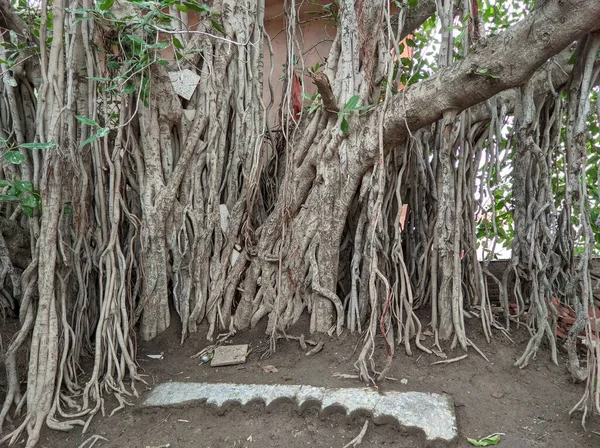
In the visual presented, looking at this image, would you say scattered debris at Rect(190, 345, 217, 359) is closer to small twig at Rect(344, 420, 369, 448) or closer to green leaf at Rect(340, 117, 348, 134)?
small twig at Rect(344, 420, 369, 448)

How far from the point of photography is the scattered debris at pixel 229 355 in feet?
7.86

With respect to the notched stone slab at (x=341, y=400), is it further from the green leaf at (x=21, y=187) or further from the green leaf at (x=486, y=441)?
the green leaf at (x=21, y=187)

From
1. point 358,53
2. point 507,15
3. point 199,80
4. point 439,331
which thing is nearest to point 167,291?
point 199,80

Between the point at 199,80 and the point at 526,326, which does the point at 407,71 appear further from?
the point at 526,326

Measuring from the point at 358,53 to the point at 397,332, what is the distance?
1.63 metres

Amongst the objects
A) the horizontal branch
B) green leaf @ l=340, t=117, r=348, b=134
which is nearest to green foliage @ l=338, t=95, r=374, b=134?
green leaf @ l=340, t=117, r=348, b=134

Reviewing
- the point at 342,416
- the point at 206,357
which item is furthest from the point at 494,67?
the point at 206,357

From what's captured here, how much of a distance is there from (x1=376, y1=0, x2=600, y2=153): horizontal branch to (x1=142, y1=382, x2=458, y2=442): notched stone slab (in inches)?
47.4

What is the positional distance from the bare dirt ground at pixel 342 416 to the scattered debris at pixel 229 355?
34mm

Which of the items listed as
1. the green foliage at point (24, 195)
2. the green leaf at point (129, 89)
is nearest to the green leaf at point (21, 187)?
the green foliage at point (24, 195)

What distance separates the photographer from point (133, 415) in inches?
81.2

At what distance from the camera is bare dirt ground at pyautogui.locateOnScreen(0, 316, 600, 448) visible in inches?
69.3

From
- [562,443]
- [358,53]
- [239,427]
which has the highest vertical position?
[358,53]

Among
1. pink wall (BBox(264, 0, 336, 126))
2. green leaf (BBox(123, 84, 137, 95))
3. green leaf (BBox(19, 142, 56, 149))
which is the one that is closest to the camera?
green leaf (BBox(19, 142, 56, 149))
